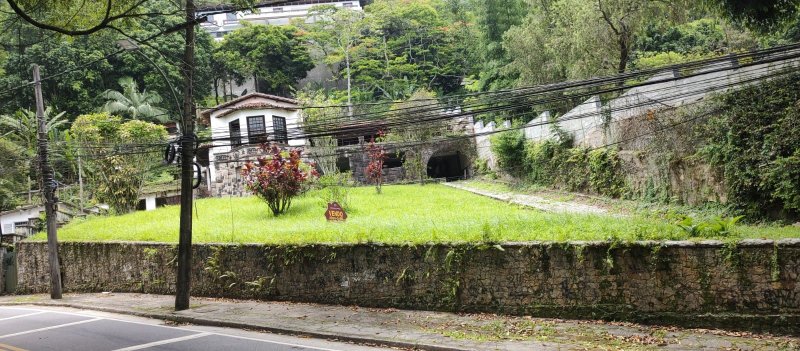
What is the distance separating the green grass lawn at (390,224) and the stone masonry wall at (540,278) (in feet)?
1.10

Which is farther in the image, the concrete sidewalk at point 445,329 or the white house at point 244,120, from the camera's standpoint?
the white house at point 244,120

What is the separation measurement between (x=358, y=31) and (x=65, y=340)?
45.5m

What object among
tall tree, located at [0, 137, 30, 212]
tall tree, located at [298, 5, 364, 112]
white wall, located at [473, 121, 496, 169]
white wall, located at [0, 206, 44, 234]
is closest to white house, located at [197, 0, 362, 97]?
tall tree, located at [298, 5, 364, 112]

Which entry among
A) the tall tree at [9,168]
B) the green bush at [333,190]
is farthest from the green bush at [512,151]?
the tall tree at [9,168]

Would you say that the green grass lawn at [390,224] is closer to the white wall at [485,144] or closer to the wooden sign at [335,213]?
the wooden sign at [335,213]

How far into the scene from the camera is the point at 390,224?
17.3m

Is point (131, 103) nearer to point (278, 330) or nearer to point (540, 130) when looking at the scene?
point (540, 130)

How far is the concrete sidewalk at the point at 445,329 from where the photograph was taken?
31.1ft

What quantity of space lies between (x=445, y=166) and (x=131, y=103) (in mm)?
23656

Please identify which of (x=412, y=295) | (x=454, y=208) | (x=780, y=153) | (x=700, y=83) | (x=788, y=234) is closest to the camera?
(x=788, y=234)

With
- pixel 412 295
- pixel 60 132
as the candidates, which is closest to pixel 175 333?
pixel 412 295

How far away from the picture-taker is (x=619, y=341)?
9664 mm

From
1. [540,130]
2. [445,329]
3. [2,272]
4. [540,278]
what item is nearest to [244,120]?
[2,272]

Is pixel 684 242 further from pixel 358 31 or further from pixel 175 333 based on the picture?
pixel 358 31
